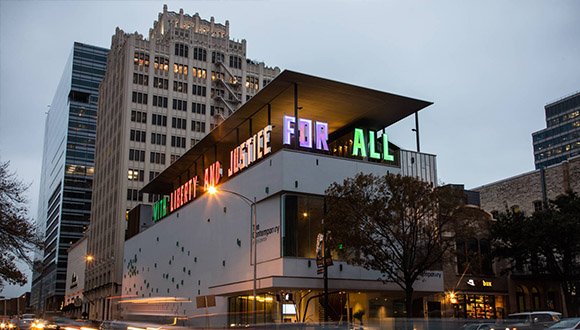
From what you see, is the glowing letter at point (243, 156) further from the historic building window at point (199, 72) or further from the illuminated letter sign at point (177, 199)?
the historic building window at point (199, 72)

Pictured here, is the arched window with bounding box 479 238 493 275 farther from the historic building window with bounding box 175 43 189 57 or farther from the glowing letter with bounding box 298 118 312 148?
the historic building window with bounding box 175 43 189 57

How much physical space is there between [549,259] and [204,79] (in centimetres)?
6880

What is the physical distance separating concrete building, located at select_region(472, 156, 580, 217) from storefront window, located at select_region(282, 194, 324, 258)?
105 ft

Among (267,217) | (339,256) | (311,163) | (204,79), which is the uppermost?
(204,79)

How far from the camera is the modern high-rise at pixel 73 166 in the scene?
165 metres

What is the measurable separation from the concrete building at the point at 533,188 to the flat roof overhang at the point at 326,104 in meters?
25.2

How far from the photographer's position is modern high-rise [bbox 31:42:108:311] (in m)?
165

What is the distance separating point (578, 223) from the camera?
49.9 m

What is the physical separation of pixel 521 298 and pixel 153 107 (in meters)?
66.3

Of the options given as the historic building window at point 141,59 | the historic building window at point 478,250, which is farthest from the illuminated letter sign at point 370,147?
the historic building window at point 141,59

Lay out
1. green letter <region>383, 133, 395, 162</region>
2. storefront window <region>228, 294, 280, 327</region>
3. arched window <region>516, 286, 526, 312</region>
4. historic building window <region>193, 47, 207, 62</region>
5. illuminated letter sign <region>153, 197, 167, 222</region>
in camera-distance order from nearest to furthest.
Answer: storefront window <region>228, 294, 280, 327</region>, green letter <region>383, 133, 395, 162</region>, arched window <region>516, 286, 526, 312</region>, illuminated letter sign <region>153, 197, 167, 222</region>, historic building window <region>193, 47, 207, 62</region>

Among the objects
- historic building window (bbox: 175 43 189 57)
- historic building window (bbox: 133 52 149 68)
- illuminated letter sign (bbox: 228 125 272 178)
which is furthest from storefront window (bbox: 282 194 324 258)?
historic building window (bbox: 175 43 189 57)

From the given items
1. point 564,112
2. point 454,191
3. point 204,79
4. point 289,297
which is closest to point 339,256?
point 289,297

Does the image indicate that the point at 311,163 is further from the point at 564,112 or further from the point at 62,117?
the point at 62,117
